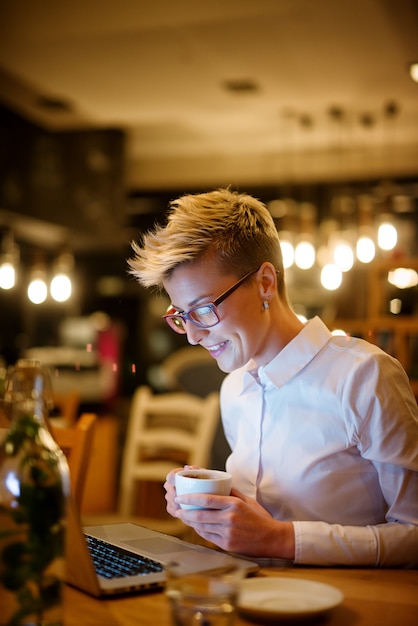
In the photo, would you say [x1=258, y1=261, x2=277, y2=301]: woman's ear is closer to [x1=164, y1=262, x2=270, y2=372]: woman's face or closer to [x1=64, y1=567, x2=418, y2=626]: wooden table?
[x1=164, y1=262, x2=270, y2=372]: woman's face

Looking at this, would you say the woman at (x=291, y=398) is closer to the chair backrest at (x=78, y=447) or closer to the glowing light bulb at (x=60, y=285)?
the chair backrest at (x=78, y=447)

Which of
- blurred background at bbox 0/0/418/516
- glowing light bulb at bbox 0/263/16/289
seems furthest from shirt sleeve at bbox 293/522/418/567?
glowing light bulb at bbox 0/263/16/289

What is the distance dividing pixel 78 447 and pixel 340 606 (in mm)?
866

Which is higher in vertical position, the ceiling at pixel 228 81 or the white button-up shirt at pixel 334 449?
the ceiling at pixel 228 81

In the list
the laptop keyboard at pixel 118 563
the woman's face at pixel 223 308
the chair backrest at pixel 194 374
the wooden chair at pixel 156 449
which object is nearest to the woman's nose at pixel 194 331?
the woman's face at pixel 223 308

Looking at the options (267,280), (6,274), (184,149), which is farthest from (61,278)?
(267,280)

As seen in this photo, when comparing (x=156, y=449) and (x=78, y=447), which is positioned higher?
(x=78, y=447)

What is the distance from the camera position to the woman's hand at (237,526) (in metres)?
1.21

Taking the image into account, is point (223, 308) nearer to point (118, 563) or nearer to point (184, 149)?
point (118, 563)

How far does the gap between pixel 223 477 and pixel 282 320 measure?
409 mm

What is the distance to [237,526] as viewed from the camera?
1.21m

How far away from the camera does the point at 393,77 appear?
4668 millimetres

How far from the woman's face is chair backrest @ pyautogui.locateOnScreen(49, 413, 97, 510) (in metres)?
0.45

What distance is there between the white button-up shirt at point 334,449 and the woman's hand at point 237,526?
1.4 inches
